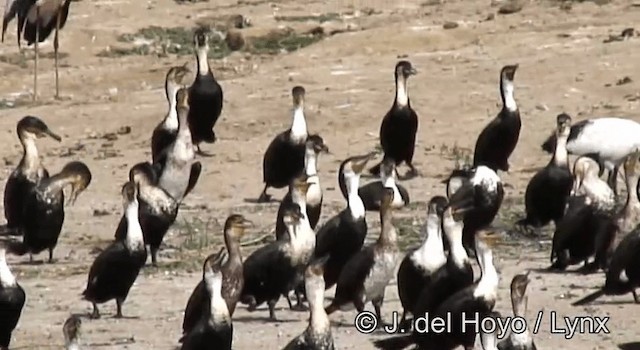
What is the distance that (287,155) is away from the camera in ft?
57.2

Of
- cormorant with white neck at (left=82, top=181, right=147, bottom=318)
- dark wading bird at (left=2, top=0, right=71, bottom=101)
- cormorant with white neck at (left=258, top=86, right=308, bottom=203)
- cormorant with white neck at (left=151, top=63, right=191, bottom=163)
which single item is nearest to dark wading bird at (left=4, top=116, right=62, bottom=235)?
cormorant with white neck at (left=151, top=63, right=191, bottom=163)

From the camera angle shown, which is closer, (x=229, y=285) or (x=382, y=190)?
(x=229, y=285)

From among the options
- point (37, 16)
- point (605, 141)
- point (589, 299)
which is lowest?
Answer: point (605, 141)

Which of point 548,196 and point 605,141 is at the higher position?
point 548,196

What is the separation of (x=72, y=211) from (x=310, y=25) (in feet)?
38.3

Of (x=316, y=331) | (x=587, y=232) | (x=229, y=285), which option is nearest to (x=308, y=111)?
(x=587, y=232)

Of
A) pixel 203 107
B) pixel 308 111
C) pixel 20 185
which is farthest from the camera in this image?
pixel 308 111

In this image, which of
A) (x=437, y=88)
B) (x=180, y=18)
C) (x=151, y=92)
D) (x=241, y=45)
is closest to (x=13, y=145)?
(x=151, y=92)

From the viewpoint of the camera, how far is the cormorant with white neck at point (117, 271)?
42.6ft

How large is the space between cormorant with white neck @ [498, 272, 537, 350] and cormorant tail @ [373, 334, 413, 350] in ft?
2.10

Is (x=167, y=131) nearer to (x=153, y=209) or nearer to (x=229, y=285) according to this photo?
Result: (x=153, y=209)

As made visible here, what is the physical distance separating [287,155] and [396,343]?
19.5 ft

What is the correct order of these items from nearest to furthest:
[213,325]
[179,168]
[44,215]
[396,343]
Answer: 1. [213,325]
2. [396,343]
3. [44,215]
4. [179,168]

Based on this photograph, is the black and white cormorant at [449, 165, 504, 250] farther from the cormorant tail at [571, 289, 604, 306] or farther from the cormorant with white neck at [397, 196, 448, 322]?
the cormorant with white neck at [397, 196, 448, 322]
